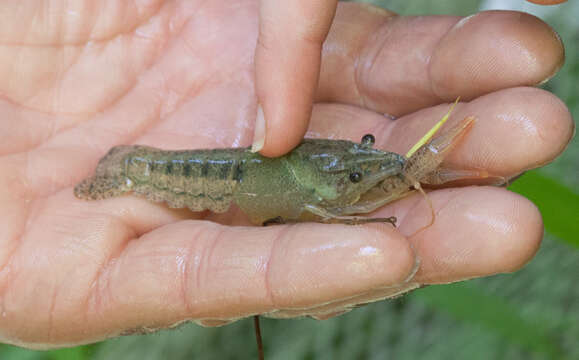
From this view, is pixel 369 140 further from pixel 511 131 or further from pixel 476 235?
pixel 476 235

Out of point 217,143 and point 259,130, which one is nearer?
point 259,130

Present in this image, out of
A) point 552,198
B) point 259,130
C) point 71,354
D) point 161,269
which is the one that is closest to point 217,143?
point 259,130

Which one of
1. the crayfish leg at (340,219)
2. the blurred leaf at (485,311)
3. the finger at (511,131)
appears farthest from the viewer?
the blurred leaf at (485,311)

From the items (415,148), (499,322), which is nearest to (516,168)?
(415,148)

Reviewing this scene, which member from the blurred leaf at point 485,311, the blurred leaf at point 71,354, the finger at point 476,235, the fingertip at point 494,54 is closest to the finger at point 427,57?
the fingertip at point 494,54

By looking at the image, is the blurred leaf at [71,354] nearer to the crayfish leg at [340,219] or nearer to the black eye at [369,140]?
the crayfish leg at [340,219]
